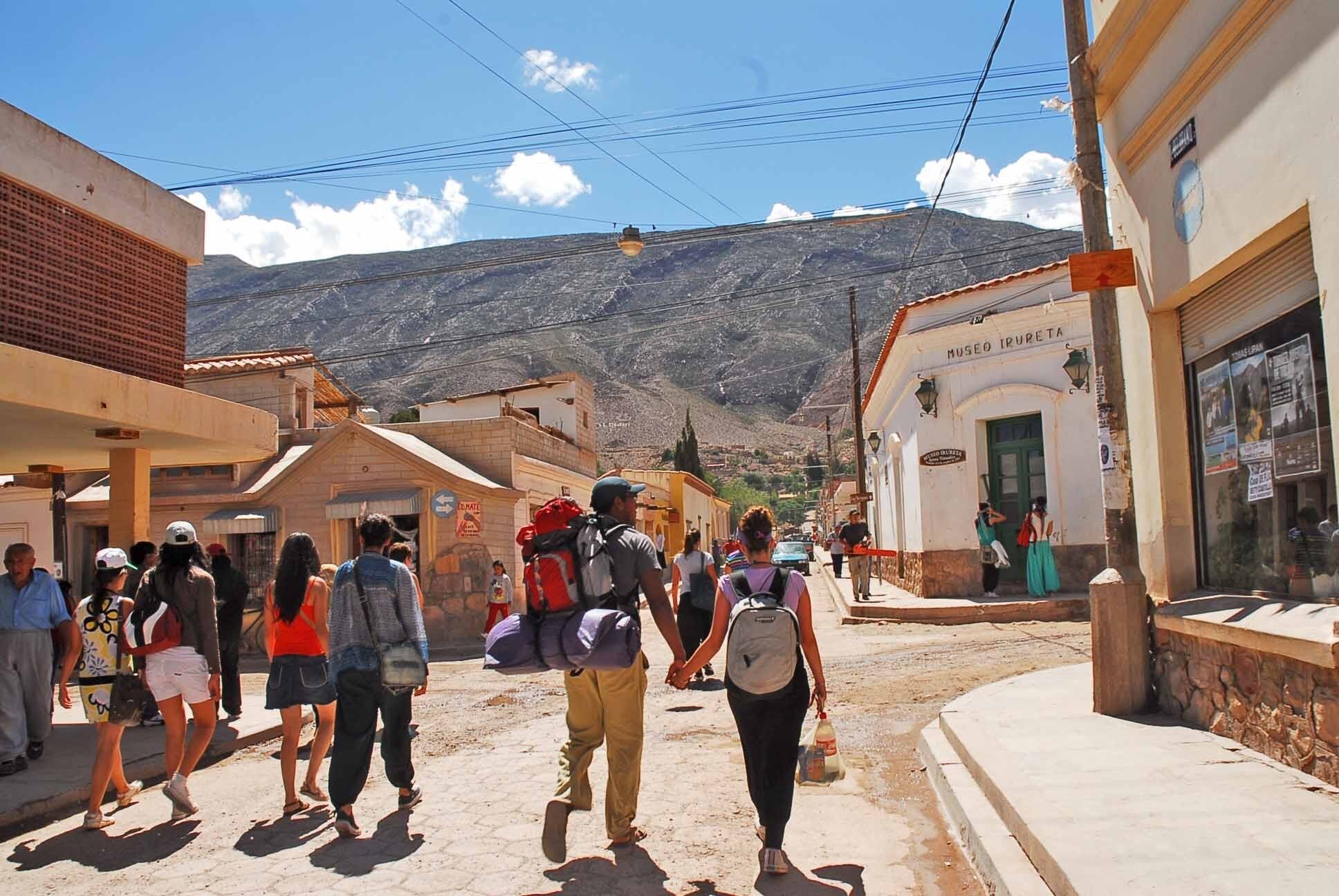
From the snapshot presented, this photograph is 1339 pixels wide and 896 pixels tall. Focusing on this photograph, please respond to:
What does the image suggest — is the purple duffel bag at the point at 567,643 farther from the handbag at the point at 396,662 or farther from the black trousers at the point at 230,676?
the black trousers at the point at 230,676

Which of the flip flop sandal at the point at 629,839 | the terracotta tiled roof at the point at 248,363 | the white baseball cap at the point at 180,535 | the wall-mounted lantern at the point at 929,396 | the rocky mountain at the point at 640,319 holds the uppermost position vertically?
the rocky mountain at the point at 640,319

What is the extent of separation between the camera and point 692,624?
9.38 meters

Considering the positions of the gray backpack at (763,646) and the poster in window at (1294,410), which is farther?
the poster in window at (1294,410)

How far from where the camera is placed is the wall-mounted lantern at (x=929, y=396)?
679 inches

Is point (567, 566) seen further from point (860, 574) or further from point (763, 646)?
point (860, 574)

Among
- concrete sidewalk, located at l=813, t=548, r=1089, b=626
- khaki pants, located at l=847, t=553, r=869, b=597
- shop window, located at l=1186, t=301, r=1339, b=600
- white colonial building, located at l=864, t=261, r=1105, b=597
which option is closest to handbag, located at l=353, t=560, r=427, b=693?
shop window, located at l=1186, t=301, r=1339, b=600

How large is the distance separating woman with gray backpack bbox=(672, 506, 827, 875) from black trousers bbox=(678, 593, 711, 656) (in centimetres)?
467

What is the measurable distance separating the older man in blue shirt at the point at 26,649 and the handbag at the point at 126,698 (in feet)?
5.43

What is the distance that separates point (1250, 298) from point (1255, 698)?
231 cm

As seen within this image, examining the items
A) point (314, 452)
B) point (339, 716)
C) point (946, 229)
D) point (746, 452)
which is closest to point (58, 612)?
point (339, 716)

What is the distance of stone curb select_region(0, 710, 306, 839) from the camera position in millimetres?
6014

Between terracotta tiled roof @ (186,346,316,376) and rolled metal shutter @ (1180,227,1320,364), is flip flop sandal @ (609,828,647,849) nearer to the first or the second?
rolled metal shutter @ (1180,227,1320,364)

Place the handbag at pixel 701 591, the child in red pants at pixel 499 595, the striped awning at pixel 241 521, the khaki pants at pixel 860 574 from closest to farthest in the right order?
the handbag at pixel 701 591
the child in red pants at pixel 499 595
the khaki pants at pixel 860 574
the striped awning at pixel 241 521

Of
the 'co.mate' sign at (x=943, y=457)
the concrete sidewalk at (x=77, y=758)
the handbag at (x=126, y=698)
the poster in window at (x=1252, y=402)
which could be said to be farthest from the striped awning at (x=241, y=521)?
the poster in window at (x=1252, y=402)
